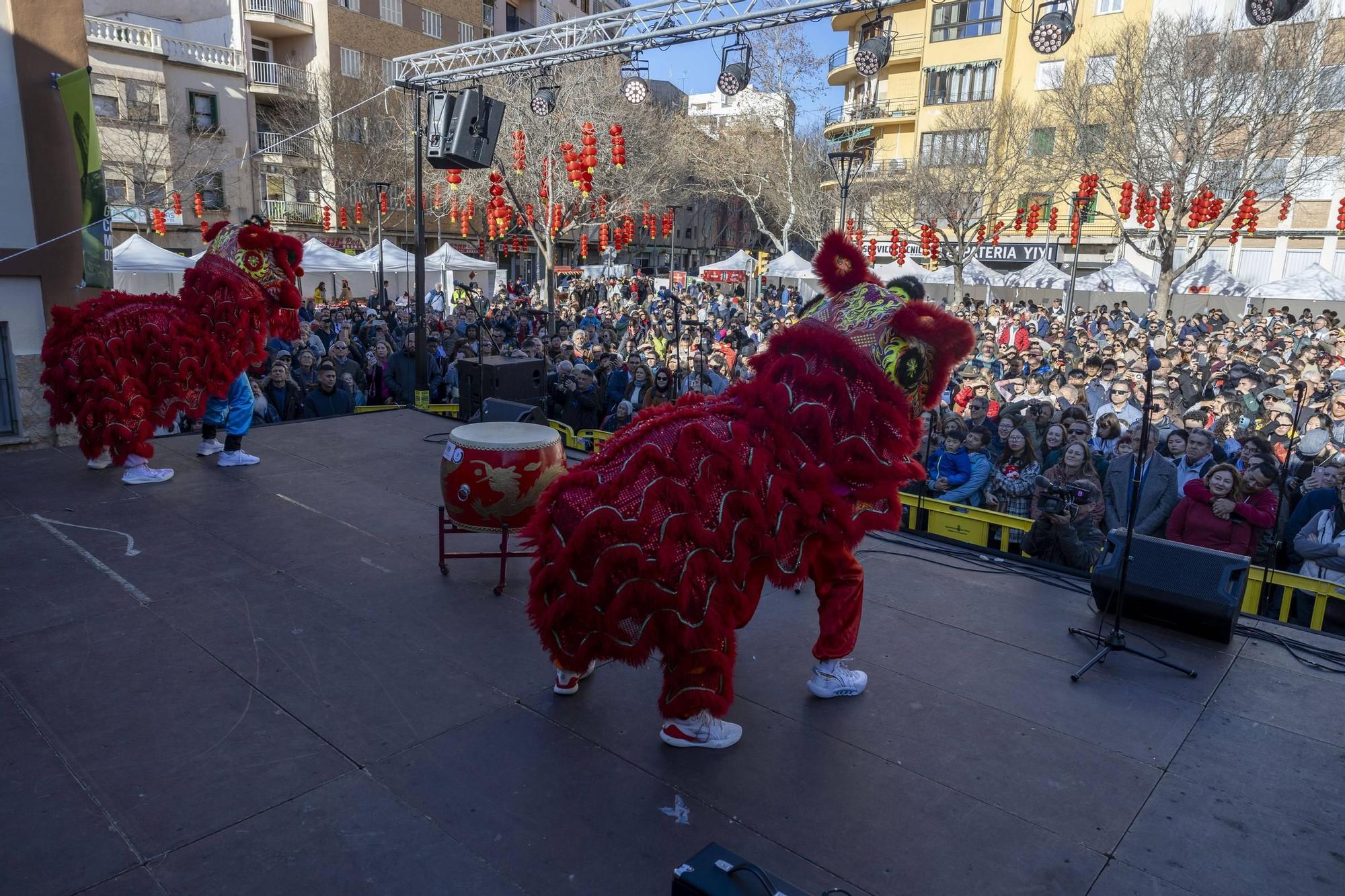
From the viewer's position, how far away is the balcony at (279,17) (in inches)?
1198

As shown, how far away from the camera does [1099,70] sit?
23891 mm

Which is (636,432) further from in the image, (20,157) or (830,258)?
(20,157)

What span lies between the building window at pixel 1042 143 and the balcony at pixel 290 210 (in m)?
24.6

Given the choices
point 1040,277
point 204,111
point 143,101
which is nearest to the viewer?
point 1040,277

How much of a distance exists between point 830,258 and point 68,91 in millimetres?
8097

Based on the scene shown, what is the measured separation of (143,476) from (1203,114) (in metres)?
23.0

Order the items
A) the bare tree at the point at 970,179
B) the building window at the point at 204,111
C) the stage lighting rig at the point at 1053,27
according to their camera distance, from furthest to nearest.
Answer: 1. the building window at the point at 204,111
2. the bare tree at the point at 970,179
3. the stage lighting rig at the point at 1053,27

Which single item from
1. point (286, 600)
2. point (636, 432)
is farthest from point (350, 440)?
point (636, 432)

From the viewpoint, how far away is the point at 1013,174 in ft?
85.7

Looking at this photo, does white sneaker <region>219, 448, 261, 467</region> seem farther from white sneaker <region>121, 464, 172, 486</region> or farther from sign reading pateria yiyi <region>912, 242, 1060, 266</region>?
sign reading pateria yiyi <region>912, 242, 1060, 266</region>

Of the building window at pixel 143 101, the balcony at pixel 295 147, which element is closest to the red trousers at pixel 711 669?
the building window at pixel 143 101

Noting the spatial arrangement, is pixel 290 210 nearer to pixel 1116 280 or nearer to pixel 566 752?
pixel 1116 280

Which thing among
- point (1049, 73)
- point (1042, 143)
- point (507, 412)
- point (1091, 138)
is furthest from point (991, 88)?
point (507, 412)

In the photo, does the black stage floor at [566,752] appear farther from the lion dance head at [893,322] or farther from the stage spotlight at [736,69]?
the stage spotlight at [736,69]
